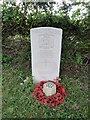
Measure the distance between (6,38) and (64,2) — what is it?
1716 mm

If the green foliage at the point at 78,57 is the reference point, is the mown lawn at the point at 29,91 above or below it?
below

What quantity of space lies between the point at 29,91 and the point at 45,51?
2.67 ft

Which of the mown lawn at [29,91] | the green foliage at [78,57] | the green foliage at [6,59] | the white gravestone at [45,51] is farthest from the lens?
the green foliage at [6,59]

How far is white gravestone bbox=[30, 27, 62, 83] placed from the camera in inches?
109

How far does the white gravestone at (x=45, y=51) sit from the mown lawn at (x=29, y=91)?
0.29 meters

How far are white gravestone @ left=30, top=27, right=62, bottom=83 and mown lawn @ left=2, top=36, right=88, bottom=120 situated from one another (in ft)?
0.94

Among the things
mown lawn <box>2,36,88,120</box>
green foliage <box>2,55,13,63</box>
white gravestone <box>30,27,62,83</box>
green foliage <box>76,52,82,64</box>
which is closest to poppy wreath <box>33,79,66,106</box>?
mown lawn <box>2,36,88,120</box>

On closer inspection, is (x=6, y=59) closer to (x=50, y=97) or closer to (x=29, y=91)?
(x=29, y=91)

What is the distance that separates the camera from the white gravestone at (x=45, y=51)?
2.78 metres

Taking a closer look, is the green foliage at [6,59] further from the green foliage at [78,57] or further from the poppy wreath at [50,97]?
the green foliage at [78,57]

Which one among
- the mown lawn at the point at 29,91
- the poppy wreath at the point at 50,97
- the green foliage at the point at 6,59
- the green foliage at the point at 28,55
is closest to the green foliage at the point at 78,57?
the green foliage at the point at 28,55

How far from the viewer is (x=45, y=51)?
2914mm

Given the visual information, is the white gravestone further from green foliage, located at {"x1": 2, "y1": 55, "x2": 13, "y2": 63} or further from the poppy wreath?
green foliage, located at {"x1": 2, "y1": 55, "x2": 13, "y2": 63}

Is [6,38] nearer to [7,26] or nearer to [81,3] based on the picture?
[7,26]
